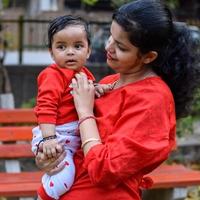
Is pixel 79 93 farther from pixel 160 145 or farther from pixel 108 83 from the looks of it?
pixel 160 145

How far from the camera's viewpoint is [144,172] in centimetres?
226

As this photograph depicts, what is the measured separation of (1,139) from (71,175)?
2515 mm

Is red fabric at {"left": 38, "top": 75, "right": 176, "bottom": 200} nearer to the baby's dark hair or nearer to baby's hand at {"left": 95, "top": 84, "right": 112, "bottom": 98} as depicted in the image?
baby's hand at {"left": 95, "top": 84, "right": 112, "bottom": 98}

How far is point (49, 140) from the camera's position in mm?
2350

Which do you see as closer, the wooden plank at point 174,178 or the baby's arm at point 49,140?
the baby's arm at point 49,140

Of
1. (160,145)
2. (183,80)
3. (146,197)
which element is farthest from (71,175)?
(146,197)

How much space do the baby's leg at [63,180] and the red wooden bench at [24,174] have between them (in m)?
1.47

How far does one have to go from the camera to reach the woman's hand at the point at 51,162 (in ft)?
7.75

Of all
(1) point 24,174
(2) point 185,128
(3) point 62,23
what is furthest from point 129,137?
(2) point 185,128

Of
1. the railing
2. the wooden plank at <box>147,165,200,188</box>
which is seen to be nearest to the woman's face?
the wooden plank at <box>147,165,200,188</box>

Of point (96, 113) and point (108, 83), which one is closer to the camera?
point (96, 113)

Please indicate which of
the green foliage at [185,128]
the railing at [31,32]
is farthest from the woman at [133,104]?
the railing at [31,32]

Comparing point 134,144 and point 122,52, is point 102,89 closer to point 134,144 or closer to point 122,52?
point 122,52

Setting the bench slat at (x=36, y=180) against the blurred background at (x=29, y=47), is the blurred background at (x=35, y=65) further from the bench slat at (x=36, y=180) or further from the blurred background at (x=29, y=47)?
the bench slat at (x=36, y=180)
